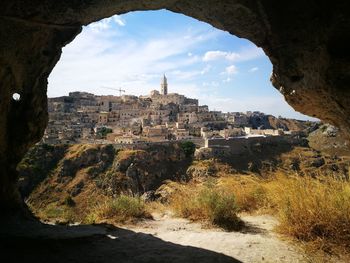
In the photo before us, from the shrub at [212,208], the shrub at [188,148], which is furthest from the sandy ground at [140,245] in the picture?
the shrub at [188,148]

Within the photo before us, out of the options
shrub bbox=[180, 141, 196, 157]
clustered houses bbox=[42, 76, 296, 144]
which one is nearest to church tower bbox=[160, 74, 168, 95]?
clustered houses bbox=[42, 76, 296, 144]

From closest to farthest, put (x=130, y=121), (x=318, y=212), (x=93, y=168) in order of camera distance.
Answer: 1. (x=318, y=212)
2. (x=93, y=168)
3. (x=130, y=121)

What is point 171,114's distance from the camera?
344 feet

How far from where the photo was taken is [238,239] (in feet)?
17.5

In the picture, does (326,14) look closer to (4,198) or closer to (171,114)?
(4,198)

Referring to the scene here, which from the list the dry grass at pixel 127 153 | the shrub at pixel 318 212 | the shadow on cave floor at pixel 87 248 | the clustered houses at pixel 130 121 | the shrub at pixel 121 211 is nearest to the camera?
the shadow on cave floor at pixel 87 248

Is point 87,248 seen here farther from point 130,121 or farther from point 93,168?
point 130,121

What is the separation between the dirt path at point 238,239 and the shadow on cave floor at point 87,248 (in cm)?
23

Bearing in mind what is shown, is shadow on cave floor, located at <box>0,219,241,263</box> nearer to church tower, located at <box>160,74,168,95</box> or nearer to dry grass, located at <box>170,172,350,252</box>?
dry grass, located at <box>170,172,350,252</box>

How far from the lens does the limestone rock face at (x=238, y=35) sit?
3.69 metres

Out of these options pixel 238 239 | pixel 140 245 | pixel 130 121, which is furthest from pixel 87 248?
pixel 130 121

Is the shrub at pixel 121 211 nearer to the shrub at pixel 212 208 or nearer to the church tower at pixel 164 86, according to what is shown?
the shrub at pixel 212 208

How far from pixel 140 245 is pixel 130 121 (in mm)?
96230

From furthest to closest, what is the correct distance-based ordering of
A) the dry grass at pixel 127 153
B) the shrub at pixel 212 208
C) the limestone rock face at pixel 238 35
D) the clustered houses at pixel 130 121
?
the clustered houses at pixel 130 121, the dry grass at pixel 127 153, the shrub at pixel 212 208, the limestone rock face at pixel 238 35
